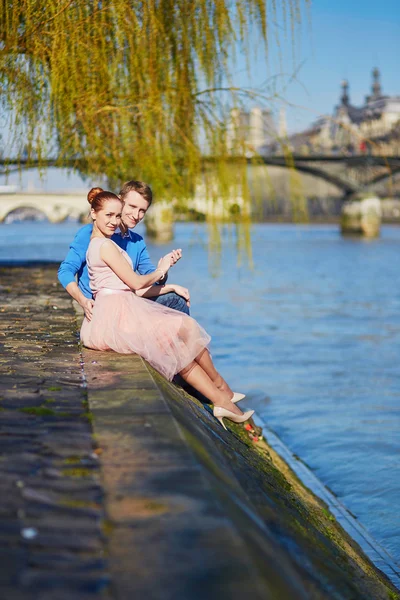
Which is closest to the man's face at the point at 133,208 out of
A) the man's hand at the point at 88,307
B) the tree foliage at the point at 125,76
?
the man's hand at the point at 88,307

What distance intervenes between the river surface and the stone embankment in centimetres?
244

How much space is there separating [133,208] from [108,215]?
0.39 meters

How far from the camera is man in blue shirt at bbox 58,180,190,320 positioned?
5.28m

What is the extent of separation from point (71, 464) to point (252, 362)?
34.9 feet

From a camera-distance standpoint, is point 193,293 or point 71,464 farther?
point 193,293

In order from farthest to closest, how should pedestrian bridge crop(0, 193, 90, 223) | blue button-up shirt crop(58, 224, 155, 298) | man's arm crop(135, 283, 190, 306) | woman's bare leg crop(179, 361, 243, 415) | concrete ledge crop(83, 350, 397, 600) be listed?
pedestrian bridge crop(0, 193, 90, 223), blue button-up shirt crop(58, 224, 155, 298), man's arm crop(135, 283, 190, 306), woman's bare leg crop(179, 361, 243, 415), concrete ledge crop(83, 350, 397, 600)

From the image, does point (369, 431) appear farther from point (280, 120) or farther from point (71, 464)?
point (71, 464)

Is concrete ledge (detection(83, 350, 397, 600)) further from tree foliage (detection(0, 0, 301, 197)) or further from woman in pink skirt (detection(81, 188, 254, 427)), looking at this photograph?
tree foliage (detection(0, 0, 301, 197))

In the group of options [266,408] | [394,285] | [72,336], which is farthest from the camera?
[394,285]

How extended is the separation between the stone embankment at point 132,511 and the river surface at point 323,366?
8.01ft

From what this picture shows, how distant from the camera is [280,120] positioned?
276 inches

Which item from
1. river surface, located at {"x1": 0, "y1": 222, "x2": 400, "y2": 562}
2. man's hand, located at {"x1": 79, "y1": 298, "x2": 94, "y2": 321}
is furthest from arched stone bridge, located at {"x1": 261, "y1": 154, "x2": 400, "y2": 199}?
man's hand, located at {"x1": 79, "y1": 298, "x2": 94, "y2": 321}

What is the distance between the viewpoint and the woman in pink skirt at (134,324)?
4.70 metres

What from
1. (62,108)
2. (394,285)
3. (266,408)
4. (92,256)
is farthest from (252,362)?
(394,285)
